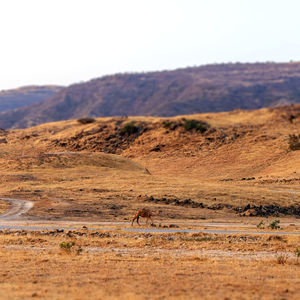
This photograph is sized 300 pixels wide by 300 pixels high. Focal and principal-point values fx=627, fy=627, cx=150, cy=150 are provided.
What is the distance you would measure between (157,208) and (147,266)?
19039 mm

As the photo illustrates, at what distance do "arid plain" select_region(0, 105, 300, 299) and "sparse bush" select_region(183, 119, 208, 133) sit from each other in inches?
7.2

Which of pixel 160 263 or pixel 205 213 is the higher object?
pixel 160 263

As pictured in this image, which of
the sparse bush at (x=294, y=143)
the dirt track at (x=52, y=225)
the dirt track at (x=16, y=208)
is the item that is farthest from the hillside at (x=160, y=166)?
the dirt track at (x=52, y=225)

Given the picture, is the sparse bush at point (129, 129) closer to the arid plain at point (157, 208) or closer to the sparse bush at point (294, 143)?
the arid plain at point (157, 208)

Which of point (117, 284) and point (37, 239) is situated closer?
point (117, 284)

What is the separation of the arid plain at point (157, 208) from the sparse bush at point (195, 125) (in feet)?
0.60

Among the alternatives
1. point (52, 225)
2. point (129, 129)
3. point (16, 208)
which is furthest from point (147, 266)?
point (129, 129)

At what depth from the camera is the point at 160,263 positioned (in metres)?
18.2

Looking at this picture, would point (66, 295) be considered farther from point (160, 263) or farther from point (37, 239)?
point (37, 239)

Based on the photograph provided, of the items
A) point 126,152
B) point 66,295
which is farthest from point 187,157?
point 66,295

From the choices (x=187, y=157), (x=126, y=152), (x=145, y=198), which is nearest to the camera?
(x=145, y=198)

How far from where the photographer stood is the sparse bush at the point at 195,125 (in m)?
81.0

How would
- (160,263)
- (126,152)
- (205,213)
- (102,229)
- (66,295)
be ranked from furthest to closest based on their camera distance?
(126,152) → (205,213) → (102,229) → (160,263) → (66,295)

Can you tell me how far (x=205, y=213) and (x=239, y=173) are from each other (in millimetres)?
27781
